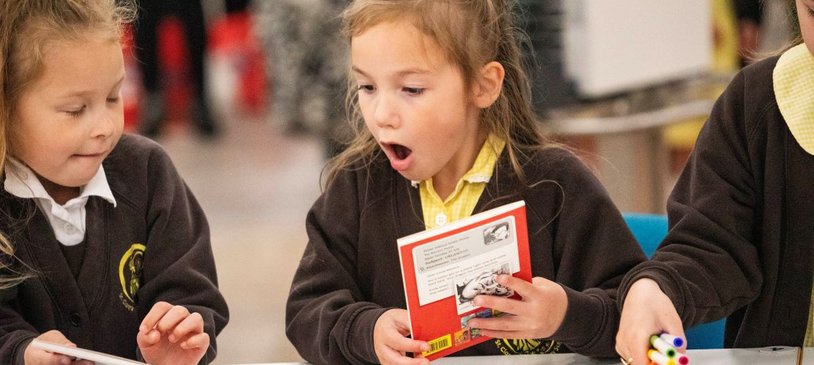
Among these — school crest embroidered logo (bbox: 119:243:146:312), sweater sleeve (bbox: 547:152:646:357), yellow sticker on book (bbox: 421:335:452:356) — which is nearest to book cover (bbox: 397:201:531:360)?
yellow sticker on book (bbox: 421:335:452:356)

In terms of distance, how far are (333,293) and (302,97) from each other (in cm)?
574

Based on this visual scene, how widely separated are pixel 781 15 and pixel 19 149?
4.17 ft

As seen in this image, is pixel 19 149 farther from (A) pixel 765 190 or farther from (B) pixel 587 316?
(A) pixel 765 190

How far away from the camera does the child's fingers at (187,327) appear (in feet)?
5.26

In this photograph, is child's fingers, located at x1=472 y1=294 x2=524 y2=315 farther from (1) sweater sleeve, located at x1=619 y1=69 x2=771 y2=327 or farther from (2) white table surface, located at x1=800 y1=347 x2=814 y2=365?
(2) white table surface, located at x1=800 y1=347 x2=814 y2=365

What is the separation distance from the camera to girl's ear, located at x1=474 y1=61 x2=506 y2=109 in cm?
177

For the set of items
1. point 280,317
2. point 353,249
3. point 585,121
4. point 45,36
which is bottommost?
point 280,317

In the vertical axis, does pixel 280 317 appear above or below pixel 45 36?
below

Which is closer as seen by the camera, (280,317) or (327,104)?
(280,317)

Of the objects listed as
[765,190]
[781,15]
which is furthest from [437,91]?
[781,15]

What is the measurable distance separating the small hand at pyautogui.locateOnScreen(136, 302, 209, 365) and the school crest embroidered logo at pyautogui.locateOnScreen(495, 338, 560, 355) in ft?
1.53

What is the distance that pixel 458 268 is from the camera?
1408mm

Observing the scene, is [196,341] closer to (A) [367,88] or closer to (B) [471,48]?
(A) [367,88]

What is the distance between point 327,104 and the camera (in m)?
6.98
